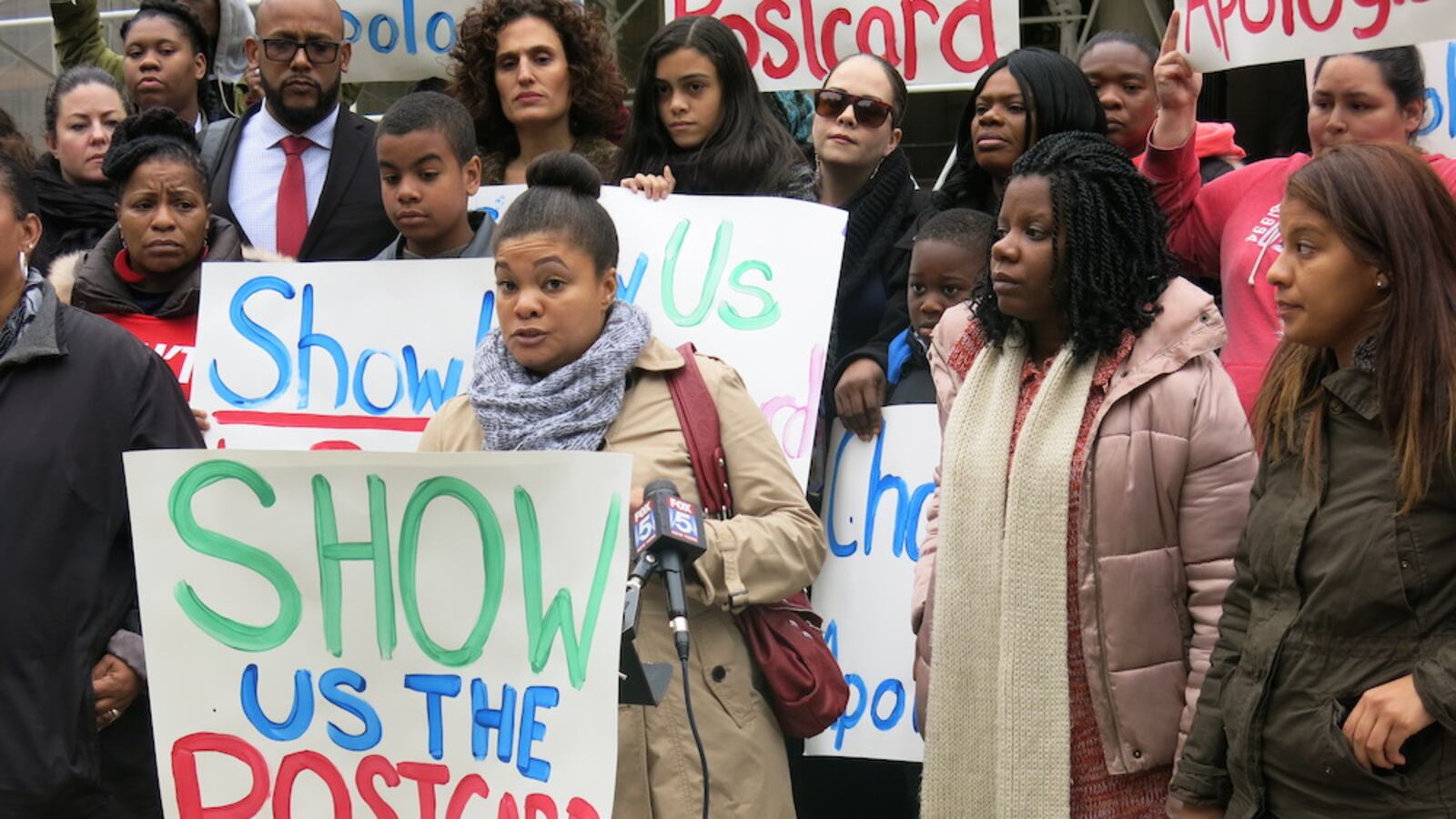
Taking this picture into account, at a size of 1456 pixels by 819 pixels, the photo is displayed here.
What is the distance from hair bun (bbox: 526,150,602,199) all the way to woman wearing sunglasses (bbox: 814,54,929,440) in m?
0.94

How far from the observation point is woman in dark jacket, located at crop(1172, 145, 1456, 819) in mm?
2939

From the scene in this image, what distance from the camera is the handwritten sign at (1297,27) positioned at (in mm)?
4297

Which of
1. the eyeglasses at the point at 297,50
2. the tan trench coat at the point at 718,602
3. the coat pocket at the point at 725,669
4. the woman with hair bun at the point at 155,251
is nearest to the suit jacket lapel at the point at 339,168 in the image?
the eyeglasses at the point at 297,50

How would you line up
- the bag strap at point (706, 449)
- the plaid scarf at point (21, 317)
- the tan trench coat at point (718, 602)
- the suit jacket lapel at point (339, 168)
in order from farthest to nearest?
the suit jacket lapel at point (339, 168) → the plaid scarf at point (21, 317) → the bag strap at point (706, 449) → the tan trench coat at point (718, 602)

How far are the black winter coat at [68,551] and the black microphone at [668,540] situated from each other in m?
1.31

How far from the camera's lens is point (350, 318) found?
180 inches

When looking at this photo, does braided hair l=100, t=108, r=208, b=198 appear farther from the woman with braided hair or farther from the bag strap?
the woman with braided hair

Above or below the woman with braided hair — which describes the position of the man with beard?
above

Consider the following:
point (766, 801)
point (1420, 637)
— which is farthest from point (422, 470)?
point (1420, 637)

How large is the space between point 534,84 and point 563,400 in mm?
1803

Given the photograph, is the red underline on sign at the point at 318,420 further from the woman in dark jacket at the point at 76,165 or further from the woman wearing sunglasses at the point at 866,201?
the woman in dark jacket at the point at 76,165

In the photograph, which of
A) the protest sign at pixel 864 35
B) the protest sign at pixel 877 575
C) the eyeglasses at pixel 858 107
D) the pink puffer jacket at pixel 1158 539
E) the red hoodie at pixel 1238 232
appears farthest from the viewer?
the protest sign at pixel 864 35

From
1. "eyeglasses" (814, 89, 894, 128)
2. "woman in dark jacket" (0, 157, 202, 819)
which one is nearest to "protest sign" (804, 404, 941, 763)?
"eyeglasses" (814, 89, 894, 128)

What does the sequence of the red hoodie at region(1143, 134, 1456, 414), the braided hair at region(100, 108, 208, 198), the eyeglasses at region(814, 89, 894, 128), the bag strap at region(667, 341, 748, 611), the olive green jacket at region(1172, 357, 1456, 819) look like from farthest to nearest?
the eyeglasses at region(814, 89, 894, 128)
the braided hair at region(100, 108, 208, 198)
the red hoodie at region(1143, 134, 1456, 414)
the bag strap at region(667, 341, 748, 611)
the olive green jacket at region(1172, 357, 1456, 819)
